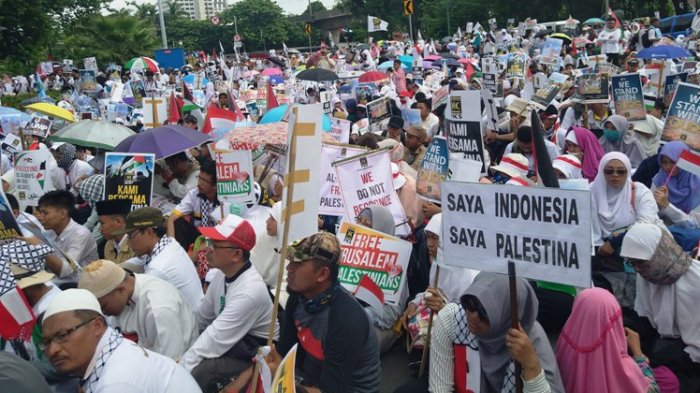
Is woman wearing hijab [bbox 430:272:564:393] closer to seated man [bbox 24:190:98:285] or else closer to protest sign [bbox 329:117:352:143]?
seated man [bbox 24:190:98:285]

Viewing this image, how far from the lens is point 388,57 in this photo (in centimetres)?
2598

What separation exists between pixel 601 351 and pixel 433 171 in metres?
3.11

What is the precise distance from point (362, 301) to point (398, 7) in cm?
6566

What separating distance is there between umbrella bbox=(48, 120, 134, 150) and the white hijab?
5689 millimetres

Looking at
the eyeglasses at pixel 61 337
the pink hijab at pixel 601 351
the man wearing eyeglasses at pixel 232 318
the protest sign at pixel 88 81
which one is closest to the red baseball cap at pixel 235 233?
the man wearing eyeglasses at pixel 232 318

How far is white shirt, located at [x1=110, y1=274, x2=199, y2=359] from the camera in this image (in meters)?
4.09

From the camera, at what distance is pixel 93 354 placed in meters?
3.09

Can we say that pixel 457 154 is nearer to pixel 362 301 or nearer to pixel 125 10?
pixel 362 301

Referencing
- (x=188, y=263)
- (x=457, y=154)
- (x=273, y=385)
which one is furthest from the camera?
(x=457, y=154)

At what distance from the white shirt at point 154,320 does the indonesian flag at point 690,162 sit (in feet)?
13.8

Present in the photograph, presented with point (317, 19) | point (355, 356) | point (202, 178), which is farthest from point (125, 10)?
point (317, 19)

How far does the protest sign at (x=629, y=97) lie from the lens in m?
8.43

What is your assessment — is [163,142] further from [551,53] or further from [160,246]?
[551,53]

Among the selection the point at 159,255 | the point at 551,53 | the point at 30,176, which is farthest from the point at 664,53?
the point at 159,255
